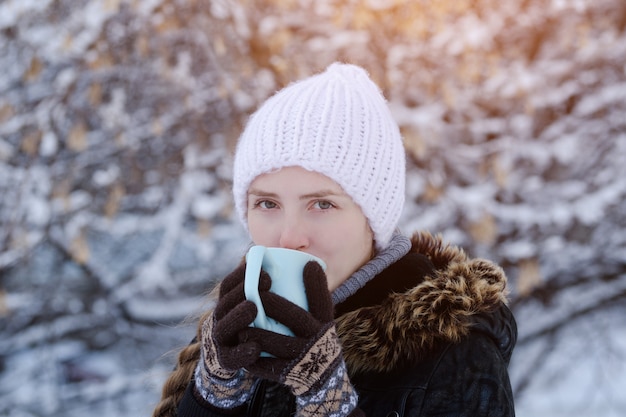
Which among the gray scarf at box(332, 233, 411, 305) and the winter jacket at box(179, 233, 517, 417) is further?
the gray scarf at box(332, 233, 411, 305)

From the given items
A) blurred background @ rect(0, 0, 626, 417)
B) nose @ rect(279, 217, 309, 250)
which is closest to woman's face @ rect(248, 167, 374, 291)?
nose @ rect(279, 217, 309, 250)

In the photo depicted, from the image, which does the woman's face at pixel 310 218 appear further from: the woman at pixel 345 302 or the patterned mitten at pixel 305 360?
the patterned mitten at pixel 305 360

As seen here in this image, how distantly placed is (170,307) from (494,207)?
1.77 meters

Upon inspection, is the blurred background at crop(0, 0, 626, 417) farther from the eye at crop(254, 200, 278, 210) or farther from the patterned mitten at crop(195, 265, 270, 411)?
the patterned mitten at crop(195, 265, 270, 411)

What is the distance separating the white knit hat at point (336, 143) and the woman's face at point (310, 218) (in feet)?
0.07

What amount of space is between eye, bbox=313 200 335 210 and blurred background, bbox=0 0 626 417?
1.92 meters

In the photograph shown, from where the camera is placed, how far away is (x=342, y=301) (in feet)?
3.63

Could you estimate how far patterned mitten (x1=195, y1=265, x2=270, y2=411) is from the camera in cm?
86

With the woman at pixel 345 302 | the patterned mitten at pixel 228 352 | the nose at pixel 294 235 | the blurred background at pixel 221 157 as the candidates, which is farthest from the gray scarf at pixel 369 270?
the blurred background at pixel 221 157

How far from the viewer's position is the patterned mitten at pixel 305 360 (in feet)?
2.83

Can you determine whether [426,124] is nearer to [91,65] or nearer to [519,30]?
[519,30]

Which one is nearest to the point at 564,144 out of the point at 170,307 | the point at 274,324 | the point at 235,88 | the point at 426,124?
the point at 426,124

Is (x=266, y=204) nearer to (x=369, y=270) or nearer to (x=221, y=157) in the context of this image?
(x=369, y=270)

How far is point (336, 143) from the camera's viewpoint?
3.72 feet
